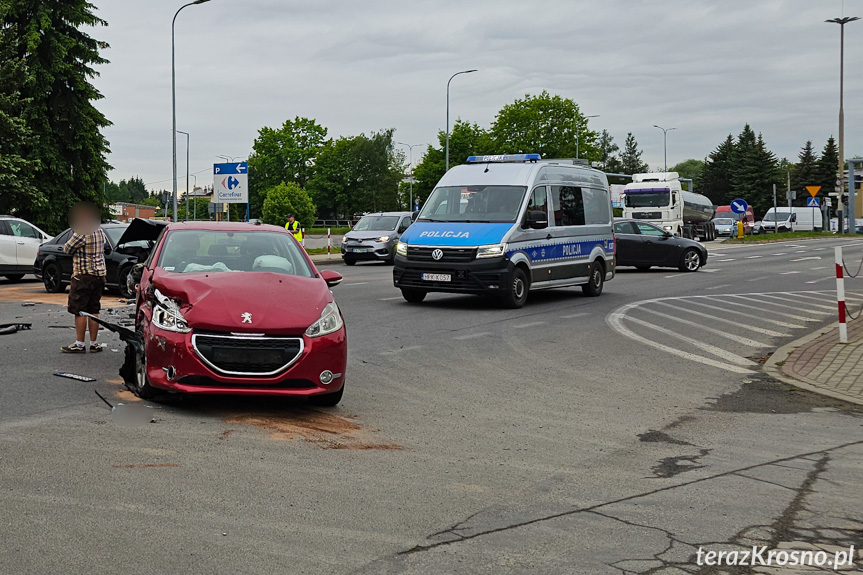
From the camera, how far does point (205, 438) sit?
21.7 feet

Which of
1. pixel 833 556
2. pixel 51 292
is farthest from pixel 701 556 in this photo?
pixel 51 292

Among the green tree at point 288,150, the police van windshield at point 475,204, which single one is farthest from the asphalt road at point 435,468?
the green tree at point 288,150

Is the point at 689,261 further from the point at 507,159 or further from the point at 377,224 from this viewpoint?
the point at 507,159

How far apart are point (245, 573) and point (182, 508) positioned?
102 centimetres

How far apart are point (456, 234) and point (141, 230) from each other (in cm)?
673

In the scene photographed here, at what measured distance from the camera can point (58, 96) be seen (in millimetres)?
42000

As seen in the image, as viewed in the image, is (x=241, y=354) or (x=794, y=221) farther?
(x=794, y=221)

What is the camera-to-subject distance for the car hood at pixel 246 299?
728 centimetres

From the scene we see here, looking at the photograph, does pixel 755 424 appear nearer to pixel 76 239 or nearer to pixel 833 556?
pixel 833 556

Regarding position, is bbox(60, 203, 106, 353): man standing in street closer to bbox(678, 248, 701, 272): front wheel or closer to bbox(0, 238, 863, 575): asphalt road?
bbox(0, 238, 863, 575): asphalt road

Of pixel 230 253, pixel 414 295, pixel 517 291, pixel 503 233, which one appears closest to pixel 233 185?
pixel 414 295

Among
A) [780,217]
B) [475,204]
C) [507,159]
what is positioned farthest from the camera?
[780,217]

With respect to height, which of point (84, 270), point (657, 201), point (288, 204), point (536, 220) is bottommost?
point (84, 270)

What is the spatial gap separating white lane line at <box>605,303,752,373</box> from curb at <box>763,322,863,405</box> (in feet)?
1.16
